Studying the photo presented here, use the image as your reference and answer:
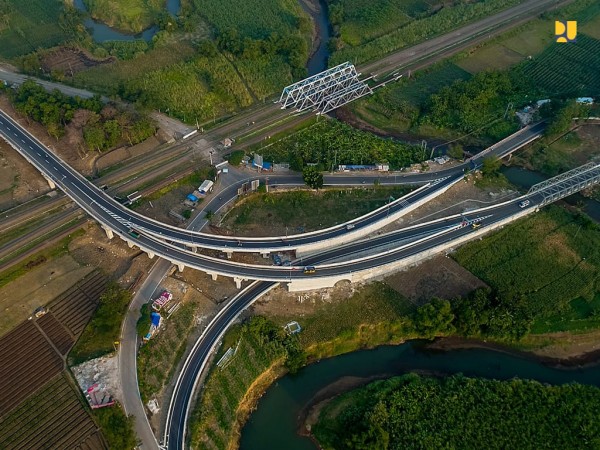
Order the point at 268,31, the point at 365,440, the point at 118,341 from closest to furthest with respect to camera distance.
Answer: the point at 365,440 < the point at 118,341 < the point at 268,31

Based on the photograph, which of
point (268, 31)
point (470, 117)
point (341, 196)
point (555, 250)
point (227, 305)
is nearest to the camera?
point (227, 305)

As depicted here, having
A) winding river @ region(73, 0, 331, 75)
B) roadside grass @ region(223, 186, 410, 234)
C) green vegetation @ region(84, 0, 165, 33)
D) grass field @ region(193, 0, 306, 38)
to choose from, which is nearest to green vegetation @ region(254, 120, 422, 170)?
roadside grass @ region(223, 186, 410, 234)

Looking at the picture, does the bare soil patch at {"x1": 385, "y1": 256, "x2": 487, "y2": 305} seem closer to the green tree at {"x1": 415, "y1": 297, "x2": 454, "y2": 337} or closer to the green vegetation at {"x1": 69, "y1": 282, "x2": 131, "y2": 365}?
the green tree at {"x1": 415, "y1": 297, "x2": 454, "y2": 337}

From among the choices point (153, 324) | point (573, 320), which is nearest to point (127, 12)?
point (153, 324)

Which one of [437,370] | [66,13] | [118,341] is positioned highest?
[66,13]

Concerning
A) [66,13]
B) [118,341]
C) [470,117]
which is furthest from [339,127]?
[66,13]

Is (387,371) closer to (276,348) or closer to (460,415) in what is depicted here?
(460,415)

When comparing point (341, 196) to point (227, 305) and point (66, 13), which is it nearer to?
point (227, 305)

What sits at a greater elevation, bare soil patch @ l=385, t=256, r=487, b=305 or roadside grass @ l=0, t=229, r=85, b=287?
roadside grass @ l=0, t=229, r=85, b=287
